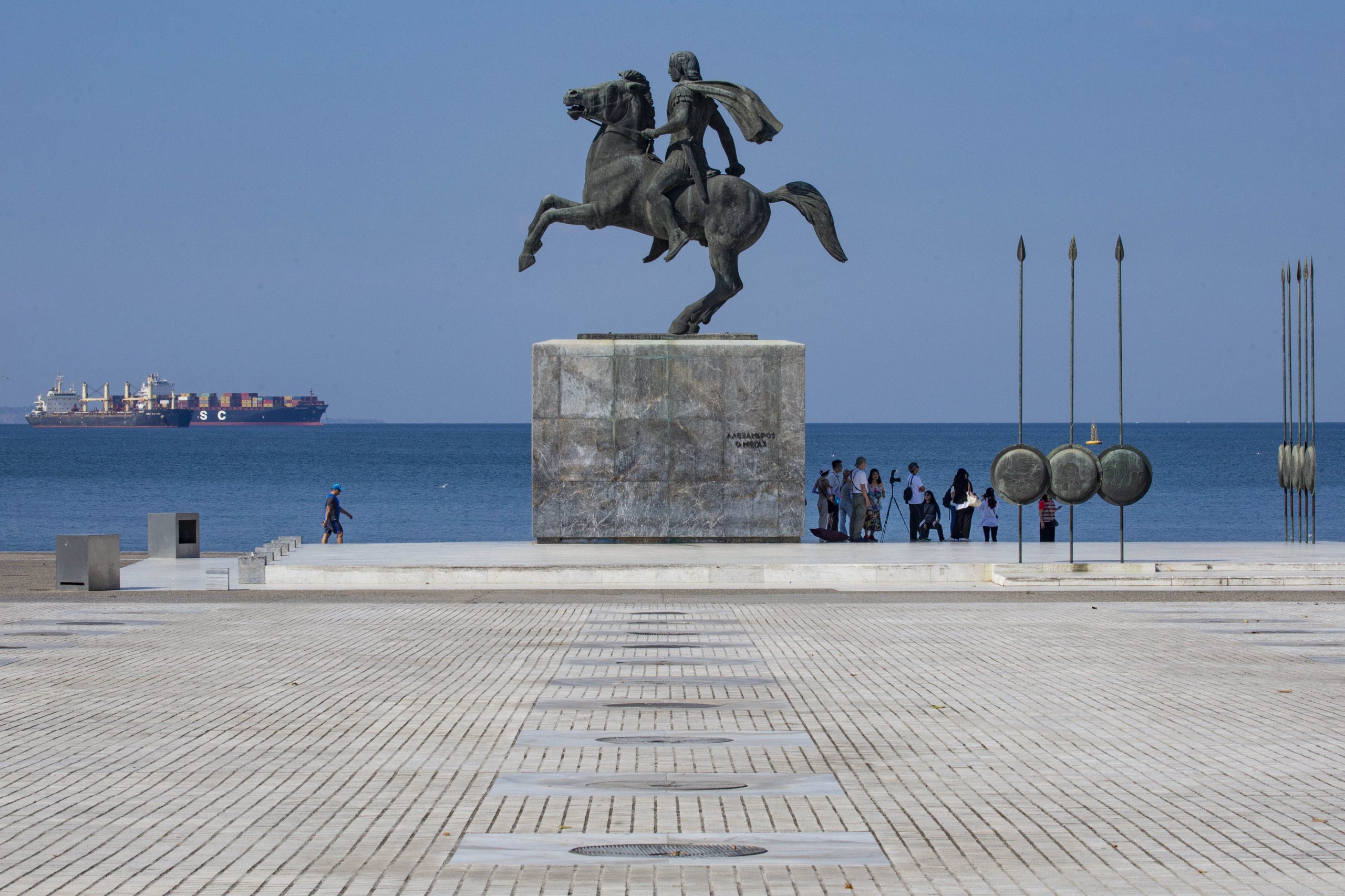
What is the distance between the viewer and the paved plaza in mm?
6465

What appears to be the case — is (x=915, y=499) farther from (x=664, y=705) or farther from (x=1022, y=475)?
(x=664, y=705)

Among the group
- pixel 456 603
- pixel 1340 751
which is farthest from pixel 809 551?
pixel 1340 751

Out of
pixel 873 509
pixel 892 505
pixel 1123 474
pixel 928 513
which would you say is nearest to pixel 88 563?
pixel 873 509

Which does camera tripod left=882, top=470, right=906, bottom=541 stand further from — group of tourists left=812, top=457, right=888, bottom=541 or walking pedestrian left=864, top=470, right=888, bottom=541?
group of tourists left=812, top=457, right=888, bottom=541

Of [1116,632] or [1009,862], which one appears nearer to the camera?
[1009,862]

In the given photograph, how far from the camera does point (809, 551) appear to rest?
2272 cm

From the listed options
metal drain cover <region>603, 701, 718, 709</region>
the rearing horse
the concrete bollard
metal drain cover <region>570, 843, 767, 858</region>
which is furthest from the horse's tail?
metal drain cover <region>570, 843, 767, 858</region>

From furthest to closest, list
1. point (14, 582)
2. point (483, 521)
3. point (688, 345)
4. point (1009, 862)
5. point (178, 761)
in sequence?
point (483, 521) → point (688, 345) → point (14, 582) → point (178, 761) → point (1009, 862)

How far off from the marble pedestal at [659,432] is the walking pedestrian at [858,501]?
2.77 m

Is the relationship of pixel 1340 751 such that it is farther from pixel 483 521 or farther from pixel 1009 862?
pixel 483 521

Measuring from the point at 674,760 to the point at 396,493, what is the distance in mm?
69538

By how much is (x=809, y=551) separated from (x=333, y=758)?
14459mm

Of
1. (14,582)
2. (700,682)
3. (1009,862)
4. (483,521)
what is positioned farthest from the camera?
(483,521)

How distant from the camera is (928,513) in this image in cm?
2894
